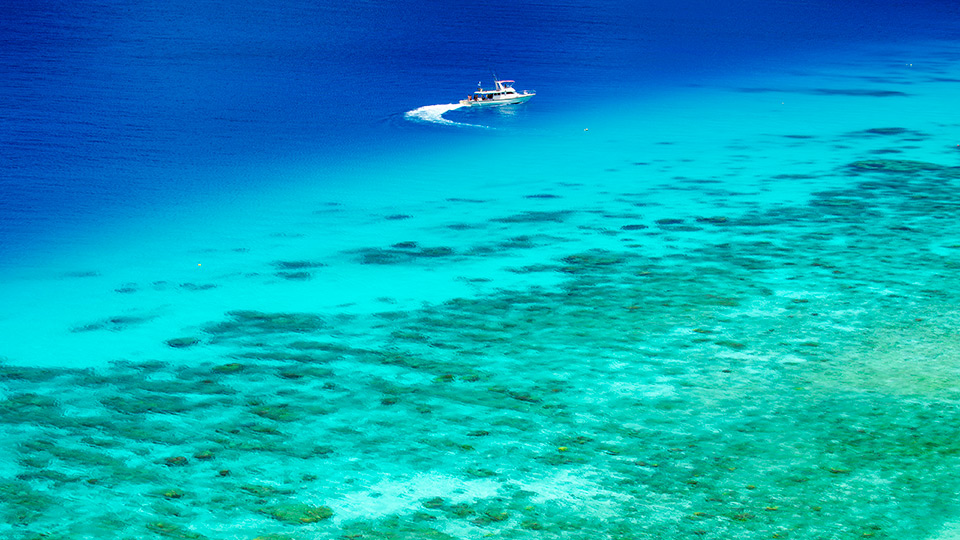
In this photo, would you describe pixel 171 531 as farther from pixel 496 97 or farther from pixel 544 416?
pixel 496 97

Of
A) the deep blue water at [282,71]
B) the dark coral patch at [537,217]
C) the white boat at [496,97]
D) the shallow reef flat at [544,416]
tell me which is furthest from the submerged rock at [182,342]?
the white boat at [496,97]

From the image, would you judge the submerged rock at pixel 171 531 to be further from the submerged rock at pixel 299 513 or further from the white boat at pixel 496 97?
the white boat at pixel 496 97

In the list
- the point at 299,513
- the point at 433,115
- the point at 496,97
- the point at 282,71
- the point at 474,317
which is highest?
the point at 282,71

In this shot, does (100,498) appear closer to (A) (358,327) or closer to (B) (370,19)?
(A) (358,327)

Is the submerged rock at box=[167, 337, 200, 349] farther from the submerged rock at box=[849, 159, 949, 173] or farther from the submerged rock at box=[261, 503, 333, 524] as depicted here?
the submerged rock at box=[849, 159, 949, 173]

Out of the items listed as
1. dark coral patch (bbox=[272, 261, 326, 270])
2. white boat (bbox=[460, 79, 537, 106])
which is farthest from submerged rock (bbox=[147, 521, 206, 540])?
white boat (bbox=[460, 79, 537, 106])

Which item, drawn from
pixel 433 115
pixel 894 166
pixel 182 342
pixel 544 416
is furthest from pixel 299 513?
pixel 433 115

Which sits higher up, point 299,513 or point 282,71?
point 282,71
